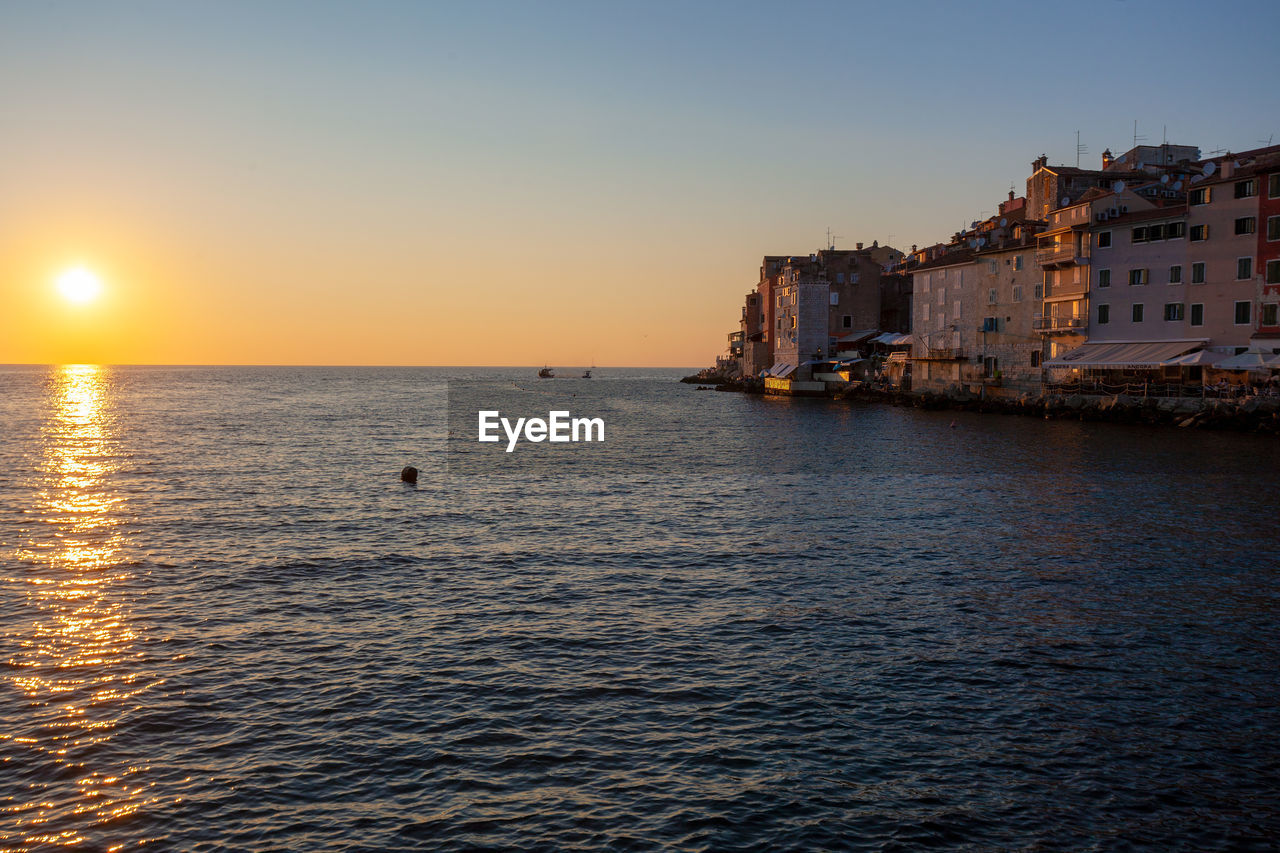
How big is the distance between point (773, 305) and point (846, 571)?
4732 inches

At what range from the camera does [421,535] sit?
3153 cm

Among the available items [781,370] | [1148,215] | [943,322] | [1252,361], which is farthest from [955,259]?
[1252,361]

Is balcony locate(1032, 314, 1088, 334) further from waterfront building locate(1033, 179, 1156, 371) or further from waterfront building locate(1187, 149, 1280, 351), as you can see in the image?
waterfront building locate(1187, 149, 1280, 351)

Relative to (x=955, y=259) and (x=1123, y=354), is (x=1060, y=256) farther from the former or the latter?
(x=955, y=259)

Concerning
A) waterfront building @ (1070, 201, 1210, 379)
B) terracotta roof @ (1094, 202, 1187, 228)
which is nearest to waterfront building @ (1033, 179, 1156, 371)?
waterfront building @ (1070, 201, 1210, 379)

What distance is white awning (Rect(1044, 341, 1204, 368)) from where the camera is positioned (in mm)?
68562

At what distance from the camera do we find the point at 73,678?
16984mm

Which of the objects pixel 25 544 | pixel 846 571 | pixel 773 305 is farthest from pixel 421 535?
pixel 773 305

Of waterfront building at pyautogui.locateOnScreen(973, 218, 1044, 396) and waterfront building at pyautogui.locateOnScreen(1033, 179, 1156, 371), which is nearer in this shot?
waterfront building at pyautogui.locateOnScreen(1033, 179, 1156, 371)

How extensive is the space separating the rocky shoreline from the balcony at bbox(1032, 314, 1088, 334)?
5.85m

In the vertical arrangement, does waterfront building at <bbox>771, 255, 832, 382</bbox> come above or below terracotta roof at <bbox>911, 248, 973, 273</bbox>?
below

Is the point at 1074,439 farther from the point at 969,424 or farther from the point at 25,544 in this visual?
the point at 25,544

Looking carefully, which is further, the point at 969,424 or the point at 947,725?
the point at 969,424

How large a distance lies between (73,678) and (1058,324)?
81.7 m
